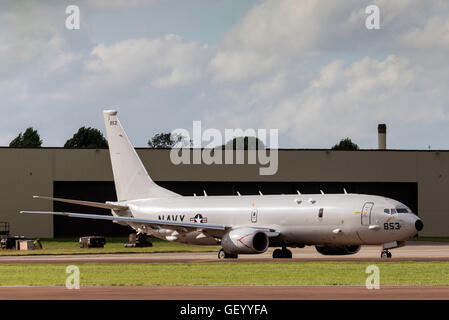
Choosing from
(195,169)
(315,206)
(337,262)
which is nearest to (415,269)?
(337,262)

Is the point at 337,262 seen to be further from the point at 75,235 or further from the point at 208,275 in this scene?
the point at 75,235

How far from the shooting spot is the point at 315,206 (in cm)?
5762

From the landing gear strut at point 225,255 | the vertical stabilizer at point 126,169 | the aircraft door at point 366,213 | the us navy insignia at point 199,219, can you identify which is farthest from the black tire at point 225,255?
the vertical stabilizer at point 126,169

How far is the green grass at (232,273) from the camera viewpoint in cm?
3669

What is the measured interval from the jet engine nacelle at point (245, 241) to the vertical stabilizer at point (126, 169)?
11688mm

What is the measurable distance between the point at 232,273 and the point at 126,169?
30.3 meters

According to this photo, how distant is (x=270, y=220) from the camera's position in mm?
59688

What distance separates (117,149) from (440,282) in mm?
39939

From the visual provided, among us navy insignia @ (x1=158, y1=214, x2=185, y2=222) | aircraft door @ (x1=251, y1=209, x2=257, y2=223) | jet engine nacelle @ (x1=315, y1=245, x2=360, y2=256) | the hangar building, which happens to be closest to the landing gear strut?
aircraft door @ (x1=251, y1=209, x2=257, y2=223)

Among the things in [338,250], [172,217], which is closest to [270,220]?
[338,250]

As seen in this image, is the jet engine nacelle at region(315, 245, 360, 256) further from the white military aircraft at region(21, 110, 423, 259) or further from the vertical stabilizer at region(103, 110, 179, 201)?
the vertical stabilizer at region(103, 110, 179, 201)

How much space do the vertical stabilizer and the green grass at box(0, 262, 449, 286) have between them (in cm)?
1927

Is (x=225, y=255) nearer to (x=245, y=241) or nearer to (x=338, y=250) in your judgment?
(x=245, y=241)
